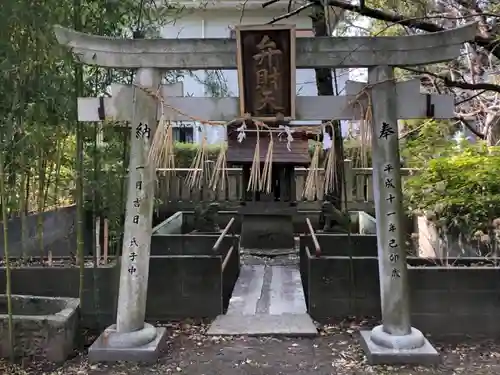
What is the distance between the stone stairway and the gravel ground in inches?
6.0

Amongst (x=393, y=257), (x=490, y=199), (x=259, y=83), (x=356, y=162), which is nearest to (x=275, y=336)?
(x=393, y=257)

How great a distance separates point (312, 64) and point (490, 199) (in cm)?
311

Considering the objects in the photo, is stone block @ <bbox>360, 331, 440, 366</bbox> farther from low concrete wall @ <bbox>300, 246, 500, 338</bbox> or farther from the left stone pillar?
the left stone pillar

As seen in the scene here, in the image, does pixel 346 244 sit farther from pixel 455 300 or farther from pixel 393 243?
pixel 393 243

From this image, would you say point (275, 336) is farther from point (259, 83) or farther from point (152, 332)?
point (259, 83)

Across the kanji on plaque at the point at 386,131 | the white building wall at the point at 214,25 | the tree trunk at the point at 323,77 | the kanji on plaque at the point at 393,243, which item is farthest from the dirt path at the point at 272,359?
the white building wall at the point at 214,25

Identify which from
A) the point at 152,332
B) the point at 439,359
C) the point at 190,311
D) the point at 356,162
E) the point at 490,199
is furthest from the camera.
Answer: the point at 356,162

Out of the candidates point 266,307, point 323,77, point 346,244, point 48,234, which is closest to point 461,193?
point 346,244

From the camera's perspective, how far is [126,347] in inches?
163

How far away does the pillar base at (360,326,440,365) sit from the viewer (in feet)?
13.1

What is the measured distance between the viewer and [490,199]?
6062mm

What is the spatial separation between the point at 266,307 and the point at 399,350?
187cm

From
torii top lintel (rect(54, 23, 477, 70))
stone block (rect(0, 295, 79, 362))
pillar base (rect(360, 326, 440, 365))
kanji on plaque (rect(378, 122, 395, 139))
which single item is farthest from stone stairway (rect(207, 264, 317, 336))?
torii top lintel (rect(54, 23, 477, 70))

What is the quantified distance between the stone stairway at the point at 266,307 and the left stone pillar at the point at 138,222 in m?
0.82
